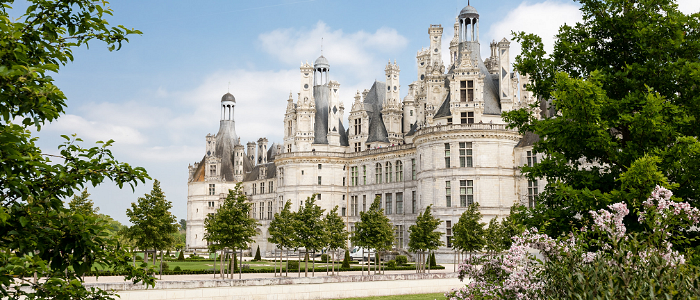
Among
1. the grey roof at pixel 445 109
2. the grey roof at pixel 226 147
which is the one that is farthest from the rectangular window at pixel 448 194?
the grey roof at pixel 226 147

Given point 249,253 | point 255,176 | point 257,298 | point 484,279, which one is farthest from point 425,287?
point 255,176

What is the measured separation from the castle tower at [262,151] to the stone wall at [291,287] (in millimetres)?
63434

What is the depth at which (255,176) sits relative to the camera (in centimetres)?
8706

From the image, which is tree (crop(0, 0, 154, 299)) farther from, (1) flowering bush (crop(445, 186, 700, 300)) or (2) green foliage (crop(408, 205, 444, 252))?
(2) green foliage (crop(408, 205, 444, 252))

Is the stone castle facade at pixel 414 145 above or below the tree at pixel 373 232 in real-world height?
above

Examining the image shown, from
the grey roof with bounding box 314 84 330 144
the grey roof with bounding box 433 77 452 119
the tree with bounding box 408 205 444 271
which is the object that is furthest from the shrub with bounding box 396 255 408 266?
the grey roof with bounding box 314 84 330 144

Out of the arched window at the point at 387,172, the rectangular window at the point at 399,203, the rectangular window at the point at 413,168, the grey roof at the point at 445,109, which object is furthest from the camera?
the arched window at the point at 387,172

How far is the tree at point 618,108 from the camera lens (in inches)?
580

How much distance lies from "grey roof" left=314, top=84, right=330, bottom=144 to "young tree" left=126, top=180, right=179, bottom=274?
32111 millimetres

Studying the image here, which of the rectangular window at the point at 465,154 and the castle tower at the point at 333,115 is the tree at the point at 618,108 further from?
the castle tower at the point at 333,115

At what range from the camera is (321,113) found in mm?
68375

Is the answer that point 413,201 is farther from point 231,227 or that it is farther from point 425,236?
point 231,227

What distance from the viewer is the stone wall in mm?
24000

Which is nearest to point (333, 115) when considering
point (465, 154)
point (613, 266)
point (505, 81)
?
point (465, 154)
